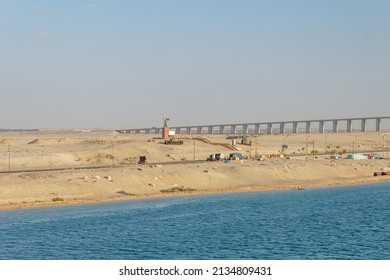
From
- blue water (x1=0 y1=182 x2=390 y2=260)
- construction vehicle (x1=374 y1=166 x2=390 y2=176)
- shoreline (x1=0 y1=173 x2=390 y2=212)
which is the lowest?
blue water (x1=0 y1=182 x2=390 y2=260)

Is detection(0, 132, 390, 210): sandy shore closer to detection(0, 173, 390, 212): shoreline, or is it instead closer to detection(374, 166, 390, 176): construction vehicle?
detection(0, 173, 390, 212): shoreline

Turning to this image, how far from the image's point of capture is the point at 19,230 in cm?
6756

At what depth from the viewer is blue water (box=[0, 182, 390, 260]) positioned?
5584 centimetres

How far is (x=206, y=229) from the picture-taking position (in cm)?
6794

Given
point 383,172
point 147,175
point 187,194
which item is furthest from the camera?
point 383,172

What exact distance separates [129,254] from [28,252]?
7468mm

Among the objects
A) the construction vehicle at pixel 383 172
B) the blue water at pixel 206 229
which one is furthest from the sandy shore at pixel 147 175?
the blue water at pixel 206 229

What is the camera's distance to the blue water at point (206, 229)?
183 feet

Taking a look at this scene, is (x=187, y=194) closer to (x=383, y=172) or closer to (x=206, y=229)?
(x=206, y=229)

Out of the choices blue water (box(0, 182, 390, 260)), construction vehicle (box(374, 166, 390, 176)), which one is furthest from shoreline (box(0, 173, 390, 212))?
construction vehicle (box(374, 166, 390, 176))

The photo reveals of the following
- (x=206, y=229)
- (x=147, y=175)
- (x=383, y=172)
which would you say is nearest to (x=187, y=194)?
(x=147, y=175)

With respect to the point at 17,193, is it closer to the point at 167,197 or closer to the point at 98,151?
the point at 167,197

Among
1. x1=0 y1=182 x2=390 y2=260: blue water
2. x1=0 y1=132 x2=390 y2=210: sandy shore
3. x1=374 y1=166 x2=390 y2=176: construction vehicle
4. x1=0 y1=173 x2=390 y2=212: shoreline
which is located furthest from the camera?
x1=374 y1=166 x2=390 y2=176: construction vehicle

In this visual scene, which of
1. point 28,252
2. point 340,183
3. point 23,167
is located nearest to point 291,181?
point 340,183
